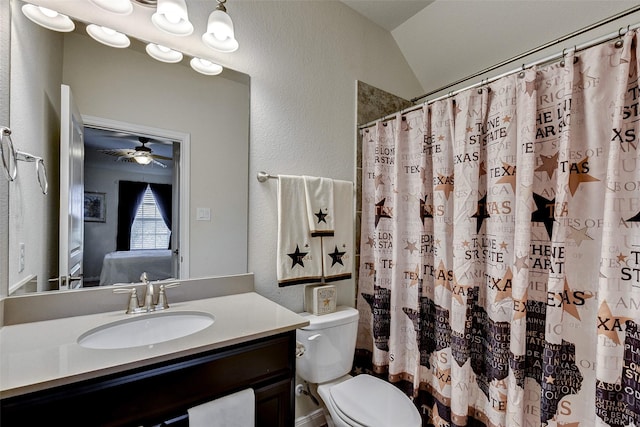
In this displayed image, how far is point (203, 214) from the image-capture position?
4.75ft

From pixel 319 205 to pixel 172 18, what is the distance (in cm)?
110

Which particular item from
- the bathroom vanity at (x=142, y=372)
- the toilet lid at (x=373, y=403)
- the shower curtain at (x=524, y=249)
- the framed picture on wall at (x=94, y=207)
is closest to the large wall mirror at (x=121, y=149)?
the framed picture on wall at (x=94, y=207)

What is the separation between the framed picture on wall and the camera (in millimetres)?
1164

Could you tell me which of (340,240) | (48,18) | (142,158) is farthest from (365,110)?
(48,18)

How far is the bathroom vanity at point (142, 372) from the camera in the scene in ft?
2.28

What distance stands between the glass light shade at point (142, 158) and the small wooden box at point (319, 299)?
1.05 meters

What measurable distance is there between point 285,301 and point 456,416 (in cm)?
100

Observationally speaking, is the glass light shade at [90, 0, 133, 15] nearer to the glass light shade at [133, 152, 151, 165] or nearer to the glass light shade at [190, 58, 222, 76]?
the glass light shade at [190, 58, 222, 76]

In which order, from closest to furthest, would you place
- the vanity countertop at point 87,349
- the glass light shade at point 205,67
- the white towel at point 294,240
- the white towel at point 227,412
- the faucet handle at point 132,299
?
the vanity countertop at point 87,349
the white towel at point 227,412
the faucet handle at point 132,299
the glass light shade at point 205,67
the white towel at point 294,240

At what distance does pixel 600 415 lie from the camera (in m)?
0.98

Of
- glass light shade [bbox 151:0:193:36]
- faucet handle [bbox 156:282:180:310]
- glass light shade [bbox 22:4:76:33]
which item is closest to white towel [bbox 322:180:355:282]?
faucet handle [bbox 156:282:180:310]

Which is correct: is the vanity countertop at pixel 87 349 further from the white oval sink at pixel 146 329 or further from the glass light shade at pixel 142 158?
the glass light shade at pixel 142 158

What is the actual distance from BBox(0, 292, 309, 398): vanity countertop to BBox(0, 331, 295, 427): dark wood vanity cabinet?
0.04 m

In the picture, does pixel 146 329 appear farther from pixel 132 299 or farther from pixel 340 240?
pixel 340 240
